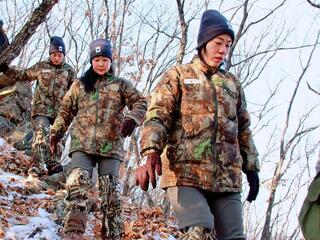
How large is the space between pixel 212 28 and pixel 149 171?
1.26m

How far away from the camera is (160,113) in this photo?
11.2 feet

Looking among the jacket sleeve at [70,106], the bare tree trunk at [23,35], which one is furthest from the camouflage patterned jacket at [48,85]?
the bare tree trunk at [23,35]

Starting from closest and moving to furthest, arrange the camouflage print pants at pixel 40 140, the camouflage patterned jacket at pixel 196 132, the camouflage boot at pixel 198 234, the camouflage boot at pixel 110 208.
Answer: the camouflage boot at pixel 198 234, the camouflage patterned jacket at pixel 196 132, the camouflage boot at pixel 110 208, the camouflage print pants at pixel 40 140

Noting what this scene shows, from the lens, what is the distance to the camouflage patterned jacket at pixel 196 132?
11.1 feet

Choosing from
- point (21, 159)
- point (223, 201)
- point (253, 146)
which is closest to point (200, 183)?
point (223, 201)

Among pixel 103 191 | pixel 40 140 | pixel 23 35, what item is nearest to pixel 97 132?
pixel 103 191

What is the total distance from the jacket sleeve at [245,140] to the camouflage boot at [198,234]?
0.70 m

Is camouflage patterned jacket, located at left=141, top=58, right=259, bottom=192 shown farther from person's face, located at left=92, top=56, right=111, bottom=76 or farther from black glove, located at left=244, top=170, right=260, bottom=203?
person's face, located at left=92, top=56, right=111, bottom=76

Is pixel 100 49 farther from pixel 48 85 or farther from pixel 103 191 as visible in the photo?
pixel 48 85

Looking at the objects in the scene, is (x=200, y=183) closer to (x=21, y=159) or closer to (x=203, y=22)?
(x=203, y=22)

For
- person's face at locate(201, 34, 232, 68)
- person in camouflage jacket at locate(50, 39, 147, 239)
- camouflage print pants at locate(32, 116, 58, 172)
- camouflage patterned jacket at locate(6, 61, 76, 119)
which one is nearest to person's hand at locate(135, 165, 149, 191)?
person's face at locate(201, 34, 232, 68)

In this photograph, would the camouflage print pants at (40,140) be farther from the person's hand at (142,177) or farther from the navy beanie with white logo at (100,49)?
the person's hand at (142,177)

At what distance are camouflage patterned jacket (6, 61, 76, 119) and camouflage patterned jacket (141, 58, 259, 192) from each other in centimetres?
464

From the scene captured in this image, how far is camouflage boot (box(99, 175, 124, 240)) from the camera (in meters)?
5.25
